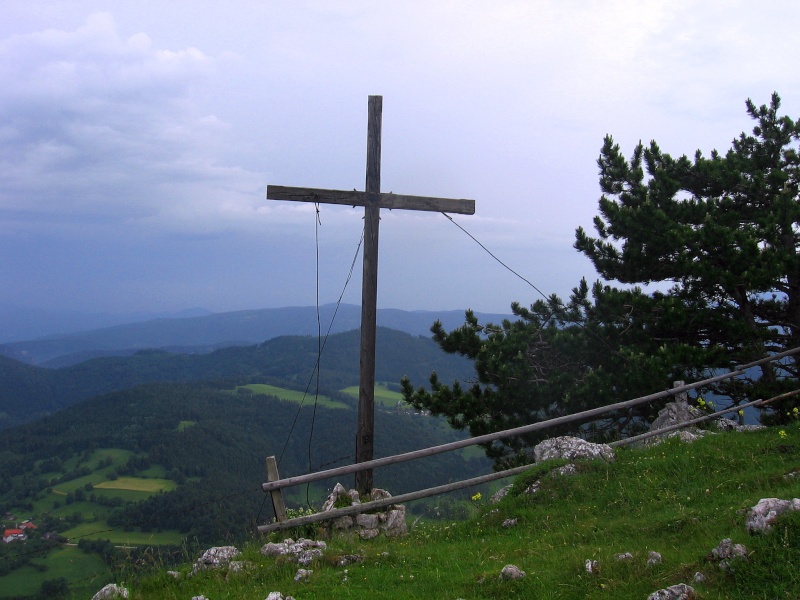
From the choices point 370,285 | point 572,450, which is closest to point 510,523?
point 572,450

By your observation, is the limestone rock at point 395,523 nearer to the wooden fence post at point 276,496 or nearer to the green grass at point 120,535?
the wooden fence post at point 276,496

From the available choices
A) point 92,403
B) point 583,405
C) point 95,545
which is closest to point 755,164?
point 583,405

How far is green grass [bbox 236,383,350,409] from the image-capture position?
163875mm

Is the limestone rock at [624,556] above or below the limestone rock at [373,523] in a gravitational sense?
above

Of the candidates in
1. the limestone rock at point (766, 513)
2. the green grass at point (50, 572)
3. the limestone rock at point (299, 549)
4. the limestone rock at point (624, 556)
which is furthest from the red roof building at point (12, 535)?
the limestone rock at point (766, 513)

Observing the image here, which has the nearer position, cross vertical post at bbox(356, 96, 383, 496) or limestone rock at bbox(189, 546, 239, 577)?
limestone rock at bbox(189, 546, 239, 577)

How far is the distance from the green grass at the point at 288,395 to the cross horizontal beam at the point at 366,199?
151624mm

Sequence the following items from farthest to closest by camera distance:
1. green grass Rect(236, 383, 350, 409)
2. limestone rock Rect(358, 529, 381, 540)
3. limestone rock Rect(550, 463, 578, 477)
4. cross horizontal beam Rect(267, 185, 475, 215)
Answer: green grass Rect(236, 383, 350, 409) → cross horizontal beam Rect(267, 185, 475, 215) → limestone rock Rect(550, 463, 578, 477) → limestone rock Rect(358, 529, 381, 540)

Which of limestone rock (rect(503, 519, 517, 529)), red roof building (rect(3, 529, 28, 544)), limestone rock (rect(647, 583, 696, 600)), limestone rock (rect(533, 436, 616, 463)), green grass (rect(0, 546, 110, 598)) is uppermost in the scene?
limestone rock (rect(647, 583, 696, 600))

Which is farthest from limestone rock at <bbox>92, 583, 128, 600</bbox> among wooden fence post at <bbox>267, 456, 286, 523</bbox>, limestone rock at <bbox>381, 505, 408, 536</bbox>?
limestone rock at <bbox>381, 505, 408, 536</bbox>

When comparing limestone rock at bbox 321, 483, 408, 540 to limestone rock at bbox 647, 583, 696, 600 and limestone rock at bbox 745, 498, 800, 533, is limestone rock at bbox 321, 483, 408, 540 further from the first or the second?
limestone rock at bbox 745, 498, 800, 533

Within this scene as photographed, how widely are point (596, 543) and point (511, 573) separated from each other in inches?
53.6

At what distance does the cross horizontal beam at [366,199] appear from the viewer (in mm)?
10367

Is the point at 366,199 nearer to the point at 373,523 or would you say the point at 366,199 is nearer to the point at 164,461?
the point at 373,523
